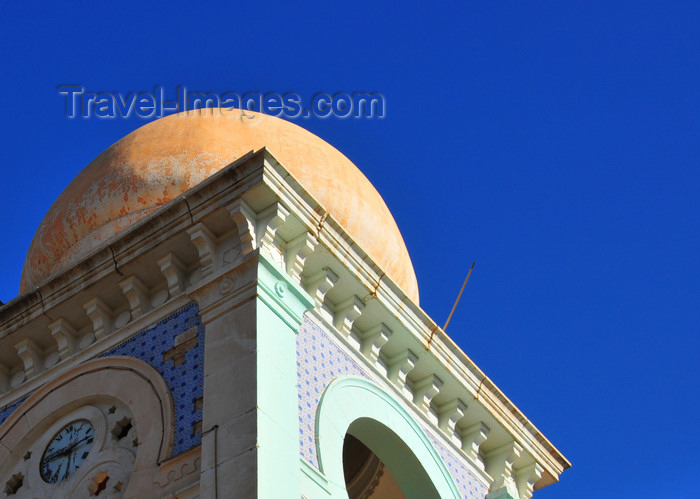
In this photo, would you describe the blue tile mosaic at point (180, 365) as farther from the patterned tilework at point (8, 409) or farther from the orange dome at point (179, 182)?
the orange dome at point (179, 182)

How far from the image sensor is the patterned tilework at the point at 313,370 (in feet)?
33.6

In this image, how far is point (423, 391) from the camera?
12688mm

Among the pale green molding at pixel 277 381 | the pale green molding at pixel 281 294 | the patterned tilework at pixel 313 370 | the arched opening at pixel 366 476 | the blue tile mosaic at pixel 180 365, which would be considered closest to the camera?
the pale green molding at pixel 277 381

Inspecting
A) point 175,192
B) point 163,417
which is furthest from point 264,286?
point 175,192

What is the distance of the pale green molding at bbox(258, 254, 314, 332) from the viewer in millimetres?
10492

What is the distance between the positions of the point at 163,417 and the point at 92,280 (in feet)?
6.05

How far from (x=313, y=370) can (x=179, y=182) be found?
270cm

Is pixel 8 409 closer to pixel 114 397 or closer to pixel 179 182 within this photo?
pixel 114 397

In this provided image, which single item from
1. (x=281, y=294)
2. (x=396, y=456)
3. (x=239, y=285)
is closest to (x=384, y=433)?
(x=396, y=456)

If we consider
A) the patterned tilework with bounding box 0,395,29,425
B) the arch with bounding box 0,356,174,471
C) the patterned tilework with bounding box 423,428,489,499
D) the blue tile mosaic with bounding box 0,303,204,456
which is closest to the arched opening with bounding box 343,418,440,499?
the patterned tilework with bounding box 423,428,489,499

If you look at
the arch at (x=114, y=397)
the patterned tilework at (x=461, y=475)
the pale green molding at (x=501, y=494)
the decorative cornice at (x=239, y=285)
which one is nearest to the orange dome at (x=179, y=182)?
the decorative cornice at (x=239, y=285)

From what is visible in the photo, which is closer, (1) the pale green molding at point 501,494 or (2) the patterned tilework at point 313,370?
(2) the patterned tilework at point 313,370

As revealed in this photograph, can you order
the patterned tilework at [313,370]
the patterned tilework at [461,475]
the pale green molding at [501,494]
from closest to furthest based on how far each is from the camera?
the patterned tilework at [313,370] < the patterned tilework at [461,475] < the pale green molding at [501,494]

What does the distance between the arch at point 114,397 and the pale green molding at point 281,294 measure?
3.96 feet
